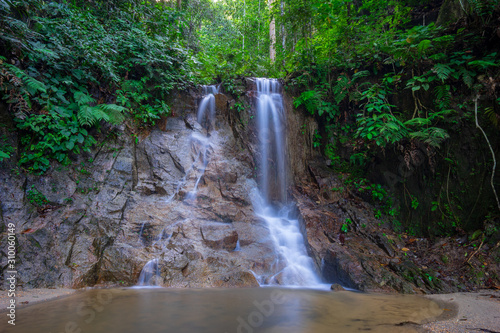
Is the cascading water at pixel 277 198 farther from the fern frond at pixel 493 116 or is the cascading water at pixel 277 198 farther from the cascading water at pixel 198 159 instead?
the fern frond at pixel 493 116

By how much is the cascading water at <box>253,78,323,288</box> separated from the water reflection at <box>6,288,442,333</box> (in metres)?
1.03

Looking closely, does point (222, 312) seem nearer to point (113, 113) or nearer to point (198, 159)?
point (198, 159)

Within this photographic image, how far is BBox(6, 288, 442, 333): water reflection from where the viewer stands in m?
2.93

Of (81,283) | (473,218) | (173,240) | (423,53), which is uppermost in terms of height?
(423,53)

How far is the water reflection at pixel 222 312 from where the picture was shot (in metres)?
2.93

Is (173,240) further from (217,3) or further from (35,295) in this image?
(217,3)

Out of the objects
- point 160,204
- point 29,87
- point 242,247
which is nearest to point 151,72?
point 29,87

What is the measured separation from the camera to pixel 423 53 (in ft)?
21.7

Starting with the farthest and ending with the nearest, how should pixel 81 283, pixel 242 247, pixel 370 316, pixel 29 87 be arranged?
pixel 242 247 < pixel 29 87 < pixel 81 283 < pixel 370 316

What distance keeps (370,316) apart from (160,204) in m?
5.30

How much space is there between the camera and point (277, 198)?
8336 mm

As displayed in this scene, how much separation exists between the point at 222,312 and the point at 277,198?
5.12 m

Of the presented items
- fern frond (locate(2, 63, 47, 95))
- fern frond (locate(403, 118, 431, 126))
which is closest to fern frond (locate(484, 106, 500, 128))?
fern frond (locate(403, 118, 431, 126))

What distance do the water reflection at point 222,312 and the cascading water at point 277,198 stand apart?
103cm
